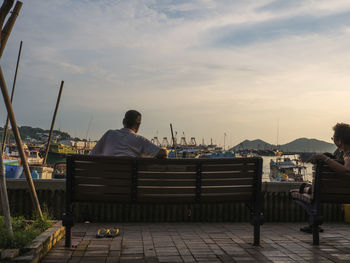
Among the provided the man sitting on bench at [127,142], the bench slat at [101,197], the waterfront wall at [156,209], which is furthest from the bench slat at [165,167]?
the waterfront wall at [156,209]

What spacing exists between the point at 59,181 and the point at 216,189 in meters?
2.92

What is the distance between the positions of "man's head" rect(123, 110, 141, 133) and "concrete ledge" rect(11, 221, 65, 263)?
4.69ft

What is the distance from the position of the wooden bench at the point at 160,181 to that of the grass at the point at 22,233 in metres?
0.39

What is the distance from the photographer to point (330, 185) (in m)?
5.10

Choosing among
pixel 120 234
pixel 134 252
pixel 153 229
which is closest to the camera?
pixel 134 252

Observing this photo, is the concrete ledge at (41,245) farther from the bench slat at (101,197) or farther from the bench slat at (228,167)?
the bench slat at (228,167)

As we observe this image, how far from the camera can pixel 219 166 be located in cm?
491

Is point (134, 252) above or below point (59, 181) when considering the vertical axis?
below

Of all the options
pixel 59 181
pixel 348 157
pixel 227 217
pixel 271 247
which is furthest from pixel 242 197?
pixel 59 181

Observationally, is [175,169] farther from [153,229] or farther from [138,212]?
[138,212]

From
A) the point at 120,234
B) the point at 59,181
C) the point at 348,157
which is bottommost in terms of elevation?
the point at 120,234

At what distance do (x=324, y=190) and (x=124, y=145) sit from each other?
2330mm

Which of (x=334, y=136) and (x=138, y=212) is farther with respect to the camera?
(x=138, y=212)

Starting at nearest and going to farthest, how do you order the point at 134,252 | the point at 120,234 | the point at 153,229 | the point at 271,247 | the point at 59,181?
the point at 134,252 → the point at 271,247 → the point at 120,234 → the point at 153,229 → the point at 59,181
